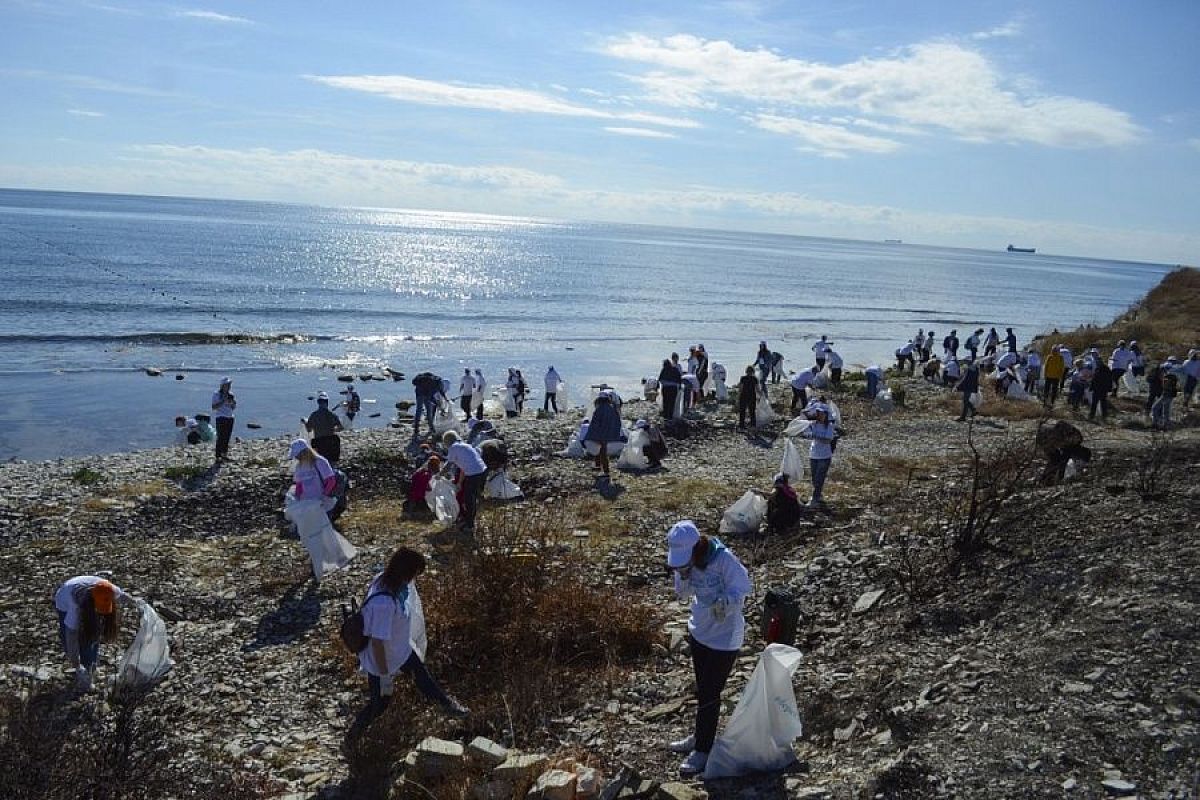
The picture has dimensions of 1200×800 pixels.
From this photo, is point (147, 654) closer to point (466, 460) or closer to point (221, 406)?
point (466, 460)

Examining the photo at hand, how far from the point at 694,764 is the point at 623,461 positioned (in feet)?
32.5

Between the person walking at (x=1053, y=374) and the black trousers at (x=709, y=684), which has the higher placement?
the person walking at (x=1053, y=374)

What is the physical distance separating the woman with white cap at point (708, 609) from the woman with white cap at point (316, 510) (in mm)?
5072

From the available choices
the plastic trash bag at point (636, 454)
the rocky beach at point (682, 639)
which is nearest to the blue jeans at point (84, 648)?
the rocky beach at point (682, 639)

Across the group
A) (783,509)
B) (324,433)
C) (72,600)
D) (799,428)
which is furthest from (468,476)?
(72,600)

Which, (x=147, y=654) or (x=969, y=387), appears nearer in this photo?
(x=147, y=654)

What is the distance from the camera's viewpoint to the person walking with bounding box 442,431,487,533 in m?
11.3

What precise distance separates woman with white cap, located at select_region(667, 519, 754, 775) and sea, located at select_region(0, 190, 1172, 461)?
2021 cm

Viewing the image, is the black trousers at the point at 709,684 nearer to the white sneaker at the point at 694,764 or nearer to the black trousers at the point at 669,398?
the white sneaker at the point at 694,764

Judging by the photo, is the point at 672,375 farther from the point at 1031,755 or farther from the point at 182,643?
the point at 1031,755

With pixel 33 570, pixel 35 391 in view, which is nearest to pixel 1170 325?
pixel 33 570

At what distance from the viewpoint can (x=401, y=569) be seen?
6059 mm

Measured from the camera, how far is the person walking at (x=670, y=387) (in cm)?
1941

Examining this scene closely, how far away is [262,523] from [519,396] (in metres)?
11.8
